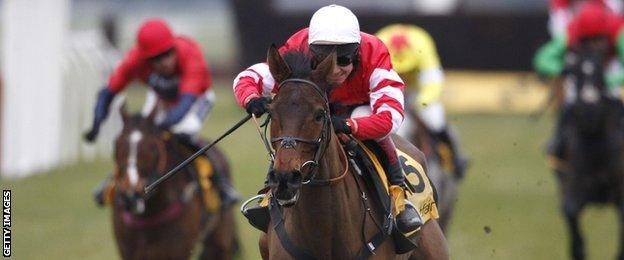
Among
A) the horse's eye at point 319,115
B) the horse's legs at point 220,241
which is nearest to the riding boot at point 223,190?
the horse's legs at point 220,241

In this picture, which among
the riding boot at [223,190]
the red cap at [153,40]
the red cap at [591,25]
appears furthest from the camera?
the red cap at [591,25]

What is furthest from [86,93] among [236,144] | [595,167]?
[595,167]

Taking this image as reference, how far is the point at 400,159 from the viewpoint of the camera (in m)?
7.98

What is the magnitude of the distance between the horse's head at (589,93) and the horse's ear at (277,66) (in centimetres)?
602

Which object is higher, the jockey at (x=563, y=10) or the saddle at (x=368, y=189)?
the saddle at (x=368, y=189)

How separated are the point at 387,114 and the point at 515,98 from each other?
60.0 feet

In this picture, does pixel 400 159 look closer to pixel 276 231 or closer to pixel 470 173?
pixel 276 231

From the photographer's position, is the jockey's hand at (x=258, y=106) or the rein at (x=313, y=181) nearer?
the rein at (x=313, y=181)

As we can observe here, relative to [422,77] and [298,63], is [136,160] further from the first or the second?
[298,63]

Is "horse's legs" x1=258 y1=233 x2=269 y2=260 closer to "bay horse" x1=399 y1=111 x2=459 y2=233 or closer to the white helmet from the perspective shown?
the white helmet

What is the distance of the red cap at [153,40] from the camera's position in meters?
10.7

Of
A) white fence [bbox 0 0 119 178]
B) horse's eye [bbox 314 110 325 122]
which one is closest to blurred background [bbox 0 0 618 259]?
white fence [bbox 0 0 119 178]

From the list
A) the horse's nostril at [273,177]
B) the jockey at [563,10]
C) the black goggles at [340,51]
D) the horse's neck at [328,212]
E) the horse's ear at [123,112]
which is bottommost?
the jockey at [563,10]

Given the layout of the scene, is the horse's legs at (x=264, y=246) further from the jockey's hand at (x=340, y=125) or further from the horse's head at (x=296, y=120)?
the horse's head at (x=296, y=120)
